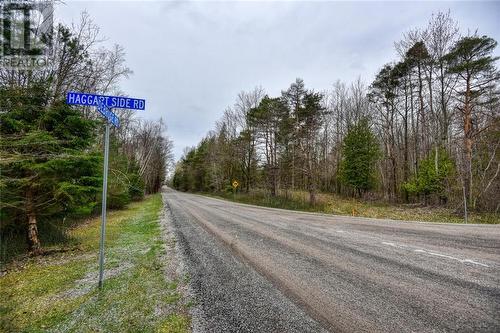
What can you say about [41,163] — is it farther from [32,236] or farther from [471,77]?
[471,77]

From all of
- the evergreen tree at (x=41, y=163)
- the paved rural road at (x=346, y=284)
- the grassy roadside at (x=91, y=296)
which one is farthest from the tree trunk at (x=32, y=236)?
the paved rural road at (x=346, y=284)

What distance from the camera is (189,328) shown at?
2.92m

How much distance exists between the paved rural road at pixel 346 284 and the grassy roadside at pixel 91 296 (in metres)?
0.54

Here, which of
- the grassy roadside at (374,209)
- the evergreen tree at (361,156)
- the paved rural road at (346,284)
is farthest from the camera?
the evergreen tree at (361,156)

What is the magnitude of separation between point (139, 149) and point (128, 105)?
1427 inches

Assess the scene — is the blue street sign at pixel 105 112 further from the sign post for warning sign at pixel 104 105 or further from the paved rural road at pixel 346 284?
the paved rural road at pixel 346 284

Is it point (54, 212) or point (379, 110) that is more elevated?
point (379, 110)

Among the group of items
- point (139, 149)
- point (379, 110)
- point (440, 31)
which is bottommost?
point (139, 149)

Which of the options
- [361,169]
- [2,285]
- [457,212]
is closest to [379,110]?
[361,169]

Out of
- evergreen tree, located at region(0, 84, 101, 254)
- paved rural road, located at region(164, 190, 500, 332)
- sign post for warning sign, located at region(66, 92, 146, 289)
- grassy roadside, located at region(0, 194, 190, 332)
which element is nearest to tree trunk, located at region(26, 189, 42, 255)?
evergreen tree, located at region(0, 84, 101, 254)

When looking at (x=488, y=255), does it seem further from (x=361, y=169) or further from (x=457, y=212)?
(x=361, y=169)

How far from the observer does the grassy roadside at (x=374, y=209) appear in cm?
1470

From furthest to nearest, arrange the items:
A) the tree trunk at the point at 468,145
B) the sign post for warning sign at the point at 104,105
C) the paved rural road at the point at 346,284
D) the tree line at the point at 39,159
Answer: the tree trunk at the point at 468,145 → the tree line at the point at 39,159 → the sign post for warning sign at the point at 104,105 → the paved rural road at the point at 346,284

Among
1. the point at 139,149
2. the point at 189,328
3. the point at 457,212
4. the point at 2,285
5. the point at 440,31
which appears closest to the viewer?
the point at 189,328
